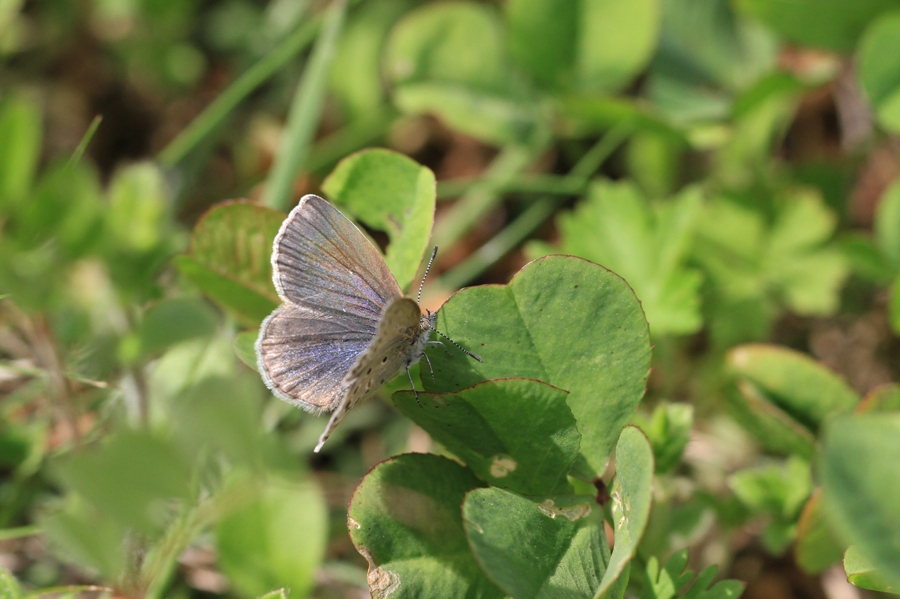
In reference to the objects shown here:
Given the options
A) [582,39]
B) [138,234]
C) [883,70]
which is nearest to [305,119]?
[138,234]

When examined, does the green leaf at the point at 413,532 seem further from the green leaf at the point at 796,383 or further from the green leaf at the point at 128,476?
the green leaf at the point at 796,383

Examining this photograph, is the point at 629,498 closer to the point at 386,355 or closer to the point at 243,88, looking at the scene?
the point at 386,355

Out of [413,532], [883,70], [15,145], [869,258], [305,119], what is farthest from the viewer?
[305,119]

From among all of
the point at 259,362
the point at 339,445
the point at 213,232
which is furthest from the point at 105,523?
the point at 339,445

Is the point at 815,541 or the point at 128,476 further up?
the point at 128,476

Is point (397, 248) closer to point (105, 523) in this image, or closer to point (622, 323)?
point (622, 323)

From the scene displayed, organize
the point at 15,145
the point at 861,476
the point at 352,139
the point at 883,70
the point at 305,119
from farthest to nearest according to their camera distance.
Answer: the point at 352,139 < the point at 305,119 < the point at 883,70 < the point at 15,145 < the point at 861,476

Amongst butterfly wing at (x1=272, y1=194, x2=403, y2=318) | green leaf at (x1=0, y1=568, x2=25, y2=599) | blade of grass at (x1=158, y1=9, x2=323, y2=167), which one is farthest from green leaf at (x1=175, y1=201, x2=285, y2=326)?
blade of grass at (x1=158, y1=9, x2=323, y2=167)
